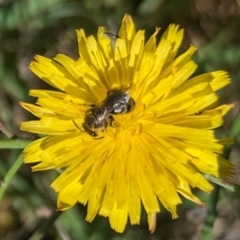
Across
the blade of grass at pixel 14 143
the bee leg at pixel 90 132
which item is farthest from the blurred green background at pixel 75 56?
the bee leg at pixel 90 132

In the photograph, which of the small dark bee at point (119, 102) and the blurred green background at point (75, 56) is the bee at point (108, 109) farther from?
the blurred green background at point (75, 56)

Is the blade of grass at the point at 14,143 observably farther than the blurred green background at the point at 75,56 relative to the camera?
No

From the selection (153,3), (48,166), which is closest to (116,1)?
(153,3)

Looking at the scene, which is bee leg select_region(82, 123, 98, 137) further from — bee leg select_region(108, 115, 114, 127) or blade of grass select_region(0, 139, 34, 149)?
blade of grass select_region(0, 139, 34, 149)

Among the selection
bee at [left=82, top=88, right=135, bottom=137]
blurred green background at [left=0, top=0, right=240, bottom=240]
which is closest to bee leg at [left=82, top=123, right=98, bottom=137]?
bee at [left=82, top=88, right=135, bottom=137]

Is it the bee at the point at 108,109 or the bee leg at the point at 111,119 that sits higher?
the bee at the point at 108,109

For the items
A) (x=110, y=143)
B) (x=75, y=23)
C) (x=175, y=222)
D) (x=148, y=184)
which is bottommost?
(x=175, y=222)

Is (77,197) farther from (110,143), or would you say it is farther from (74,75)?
(74,75)
